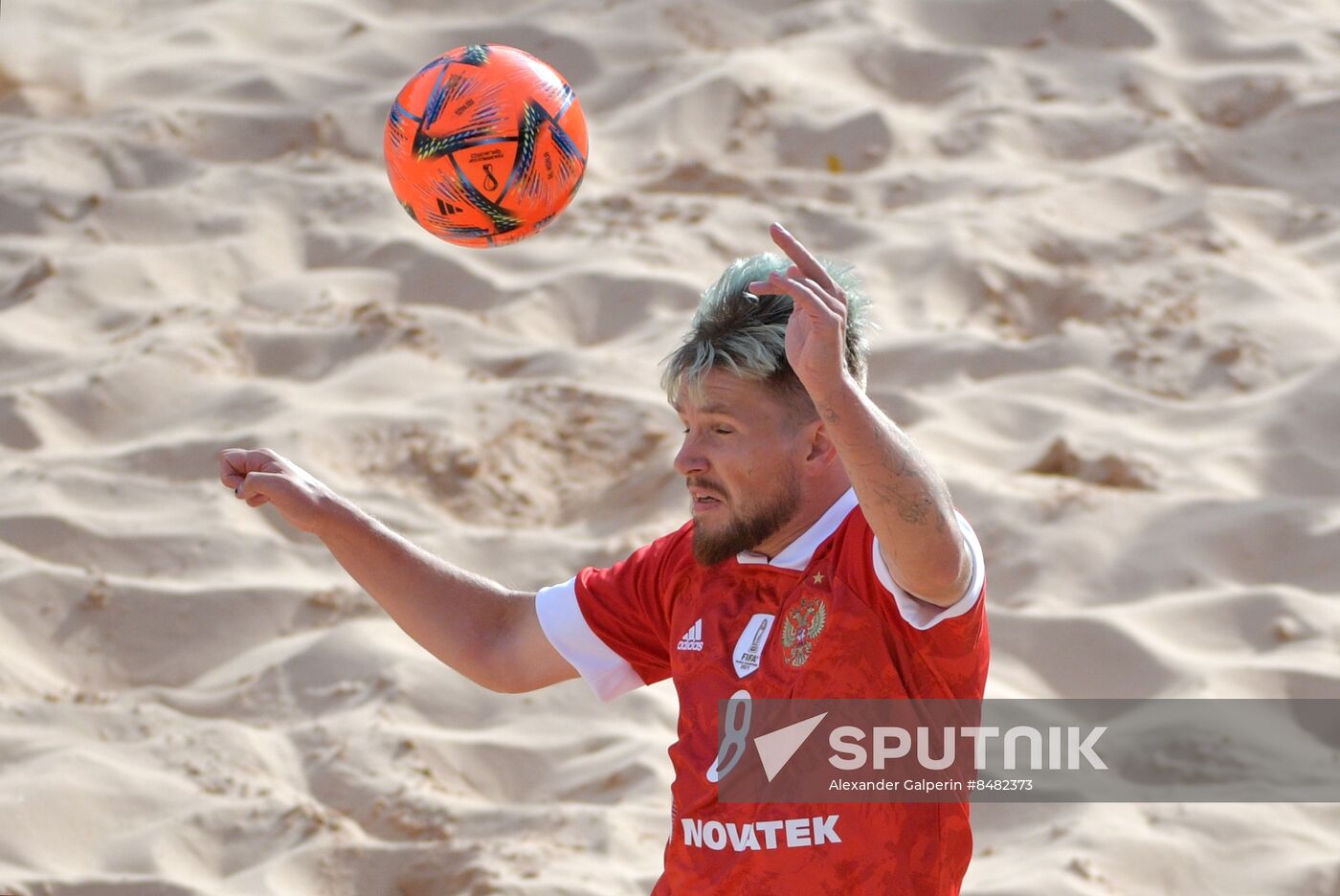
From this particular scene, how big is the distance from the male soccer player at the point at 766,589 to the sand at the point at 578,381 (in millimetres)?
848

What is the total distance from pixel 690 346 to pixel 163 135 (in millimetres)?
3933

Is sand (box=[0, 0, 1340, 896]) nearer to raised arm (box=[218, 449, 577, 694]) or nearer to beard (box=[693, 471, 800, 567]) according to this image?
raised arm (box=[218, 449, 577, 694])

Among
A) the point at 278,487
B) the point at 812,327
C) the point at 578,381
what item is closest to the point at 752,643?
the point at 812,327

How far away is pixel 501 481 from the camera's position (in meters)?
4.72

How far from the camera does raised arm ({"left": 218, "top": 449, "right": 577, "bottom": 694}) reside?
9.26 ft

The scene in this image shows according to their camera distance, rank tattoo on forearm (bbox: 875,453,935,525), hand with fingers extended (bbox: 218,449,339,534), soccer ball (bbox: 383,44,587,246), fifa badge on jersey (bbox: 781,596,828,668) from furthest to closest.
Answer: soccer ball (bbox: 383,44,587,246) < hand with fingers extended (bbox: 218,449,339,534) < fifa badge on jersey (bbox: 781,596,828,668) < tattoo on forearm (bbox: 875,453,935,525)

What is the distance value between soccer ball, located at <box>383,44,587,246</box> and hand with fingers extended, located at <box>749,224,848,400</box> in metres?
0.91

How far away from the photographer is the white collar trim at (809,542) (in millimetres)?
2537

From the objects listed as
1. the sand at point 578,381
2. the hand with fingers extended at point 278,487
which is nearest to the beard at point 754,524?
the hand with fingers extended at point 278,487

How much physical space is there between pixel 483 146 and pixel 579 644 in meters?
0.95

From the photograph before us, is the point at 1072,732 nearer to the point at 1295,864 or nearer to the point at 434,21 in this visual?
the point at 1295,864

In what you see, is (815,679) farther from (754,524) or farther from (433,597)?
(433,597)

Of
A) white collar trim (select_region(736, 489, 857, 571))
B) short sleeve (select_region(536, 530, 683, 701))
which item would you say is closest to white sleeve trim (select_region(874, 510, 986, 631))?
white collar trim (select_region(736, 489, 857, 571))

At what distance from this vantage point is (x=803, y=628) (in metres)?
2.46
